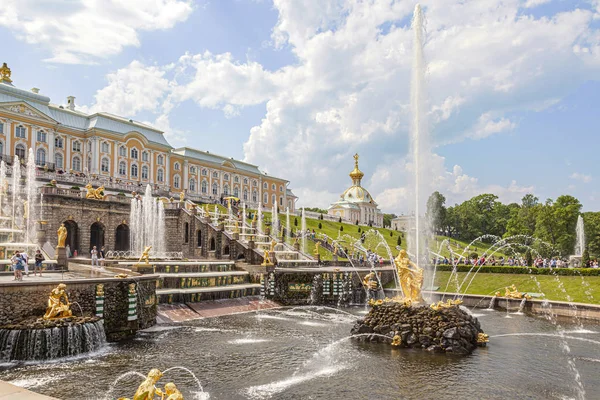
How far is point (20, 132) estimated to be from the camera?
52219 millimetres

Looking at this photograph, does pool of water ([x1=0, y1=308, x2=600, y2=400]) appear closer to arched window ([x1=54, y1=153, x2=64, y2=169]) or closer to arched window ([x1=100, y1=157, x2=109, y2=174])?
arched window ([x1=54, y1=153, x2=64, y2=169])

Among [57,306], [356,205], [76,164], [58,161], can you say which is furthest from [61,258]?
[356,205]

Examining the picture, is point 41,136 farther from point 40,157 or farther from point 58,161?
point 58,161

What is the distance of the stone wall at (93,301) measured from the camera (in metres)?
14.8

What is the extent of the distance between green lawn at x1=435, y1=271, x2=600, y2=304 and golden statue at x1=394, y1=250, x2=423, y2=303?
1408 centimetres

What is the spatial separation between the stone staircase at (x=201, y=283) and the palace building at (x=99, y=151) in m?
27.2

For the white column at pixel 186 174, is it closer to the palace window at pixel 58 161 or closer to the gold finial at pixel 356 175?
the palace window at pixel 58 161

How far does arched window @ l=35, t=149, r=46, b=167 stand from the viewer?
53.5 metres

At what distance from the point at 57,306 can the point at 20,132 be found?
4644cm

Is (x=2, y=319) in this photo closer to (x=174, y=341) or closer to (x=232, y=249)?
(x=174, y=341)

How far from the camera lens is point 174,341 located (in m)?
16.9

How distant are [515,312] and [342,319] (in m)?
11.1

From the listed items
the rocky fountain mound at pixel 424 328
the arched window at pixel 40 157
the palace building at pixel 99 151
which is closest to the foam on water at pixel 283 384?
the rocky fountain mound at pixel 424 328

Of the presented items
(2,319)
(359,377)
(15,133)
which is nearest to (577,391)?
(359,377)
